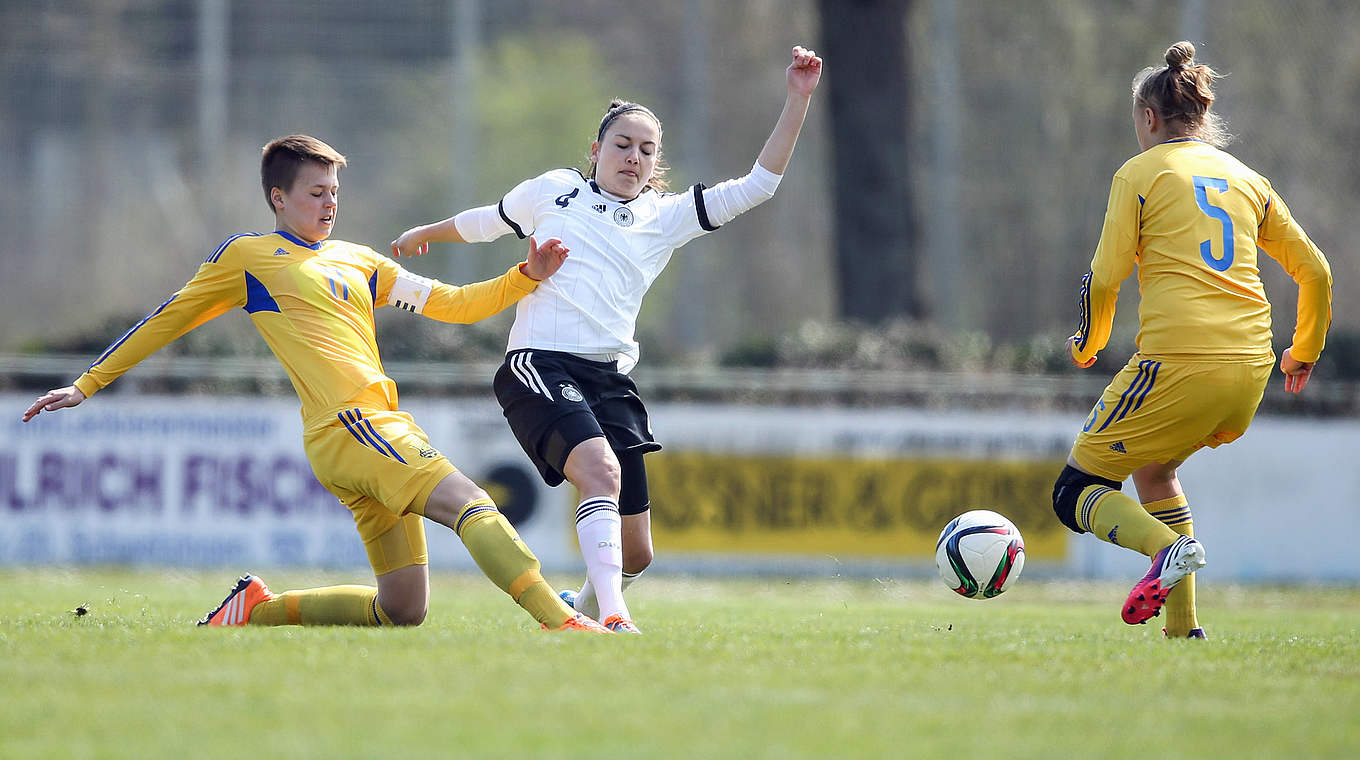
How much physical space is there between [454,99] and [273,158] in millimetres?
9856

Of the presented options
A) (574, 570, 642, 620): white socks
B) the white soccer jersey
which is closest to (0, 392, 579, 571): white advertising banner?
(574, 570, 642, 620): white socks

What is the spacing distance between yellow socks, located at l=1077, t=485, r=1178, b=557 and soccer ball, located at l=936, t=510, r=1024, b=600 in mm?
415

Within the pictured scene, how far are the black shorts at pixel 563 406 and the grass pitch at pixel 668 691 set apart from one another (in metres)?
0.72

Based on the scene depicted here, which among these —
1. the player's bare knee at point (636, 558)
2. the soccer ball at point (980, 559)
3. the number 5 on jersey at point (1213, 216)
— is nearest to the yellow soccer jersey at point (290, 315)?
the player's bare knee at point (636, 558)

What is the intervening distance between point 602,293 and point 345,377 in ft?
3.66

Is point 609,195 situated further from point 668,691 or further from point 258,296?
point 668,691

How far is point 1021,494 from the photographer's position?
1163 centimetres

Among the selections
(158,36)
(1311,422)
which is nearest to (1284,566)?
(1311,422)

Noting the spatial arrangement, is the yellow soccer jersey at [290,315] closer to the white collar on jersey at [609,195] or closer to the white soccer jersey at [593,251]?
the white soccer jersey at [593,251]

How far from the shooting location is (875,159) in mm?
15492

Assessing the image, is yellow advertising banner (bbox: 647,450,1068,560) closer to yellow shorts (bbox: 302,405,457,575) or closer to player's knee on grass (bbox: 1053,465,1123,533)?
player's knee on grass (bbox: 1053,465,1123,533)

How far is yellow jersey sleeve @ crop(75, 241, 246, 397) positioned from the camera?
5.41 meters

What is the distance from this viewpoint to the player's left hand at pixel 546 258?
5715mm

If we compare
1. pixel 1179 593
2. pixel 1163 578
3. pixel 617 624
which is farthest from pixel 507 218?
pixel 1179 593
